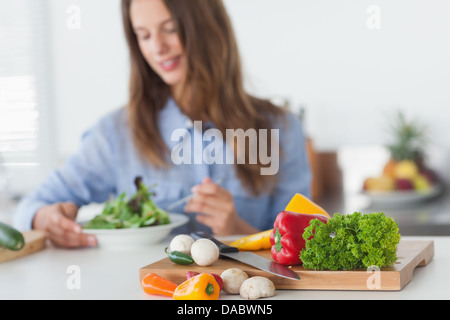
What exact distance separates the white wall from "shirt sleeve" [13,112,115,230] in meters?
0.92

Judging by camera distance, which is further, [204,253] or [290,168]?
[290,168]

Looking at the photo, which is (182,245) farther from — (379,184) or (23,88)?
(23,88)

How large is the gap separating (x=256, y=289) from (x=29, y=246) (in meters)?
0.64

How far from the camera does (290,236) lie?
91cm

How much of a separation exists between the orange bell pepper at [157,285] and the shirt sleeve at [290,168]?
2.70ft

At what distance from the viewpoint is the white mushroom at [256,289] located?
83cm

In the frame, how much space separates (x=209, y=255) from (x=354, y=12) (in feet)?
6.87

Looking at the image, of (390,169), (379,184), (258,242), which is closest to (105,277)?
(258,242)

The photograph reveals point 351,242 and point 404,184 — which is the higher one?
point 351,242

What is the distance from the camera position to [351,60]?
8.69ft

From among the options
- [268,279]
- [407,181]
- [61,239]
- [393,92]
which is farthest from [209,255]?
[393,92]

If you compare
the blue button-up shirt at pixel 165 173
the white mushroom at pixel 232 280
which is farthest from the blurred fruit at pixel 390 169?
the white mushroom at pixel 232 280

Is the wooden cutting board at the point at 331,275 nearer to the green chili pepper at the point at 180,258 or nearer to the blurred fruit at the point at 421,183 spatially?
the green chili pepper at the point at 180,258
